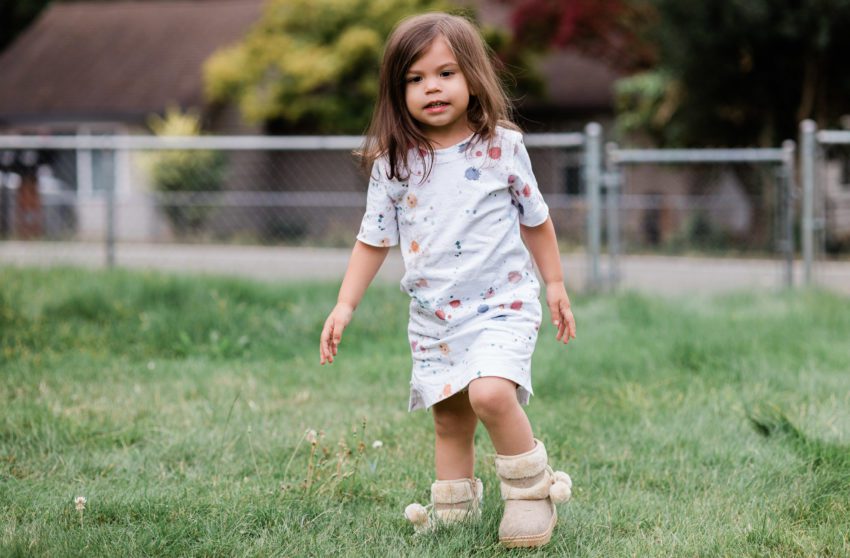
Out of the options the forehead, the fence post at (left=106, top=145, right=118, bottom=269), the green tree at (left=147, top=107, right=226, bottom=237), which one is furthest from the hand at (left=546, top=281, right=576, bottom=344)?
the green tree at (left=147, top=107, right=226, bottom=237)

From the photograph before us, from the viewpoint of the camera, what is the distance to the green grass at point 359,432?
2.81 m

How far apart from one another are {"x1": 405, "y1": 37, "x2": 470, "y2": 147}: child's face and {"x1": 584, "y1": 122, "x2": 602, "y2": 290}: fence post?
17.9ft

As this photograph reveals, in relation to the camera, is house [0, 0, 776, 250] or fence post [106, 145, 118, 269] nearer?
fence post [106, 145, 118, 269]

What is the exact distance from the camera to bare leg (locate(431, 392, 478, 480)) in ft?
9.67

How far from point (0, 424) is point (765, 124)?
13.4 metres

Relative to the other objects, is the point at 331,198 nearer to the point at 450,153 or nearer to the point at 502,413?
the point at 450,153

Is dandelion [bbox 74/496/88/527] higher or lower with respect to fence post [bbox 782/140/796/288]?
lower

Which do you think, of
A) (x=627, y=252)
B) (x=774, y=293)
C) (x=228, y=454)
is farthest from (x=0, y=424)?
(x=627, y=252)

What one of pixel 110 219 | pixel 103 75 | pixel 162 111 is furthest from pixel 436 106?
pixel 103 75

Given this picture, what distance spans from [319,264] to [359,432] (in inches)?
268

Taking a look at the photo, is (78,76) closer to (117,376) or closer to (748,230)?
(748,230)

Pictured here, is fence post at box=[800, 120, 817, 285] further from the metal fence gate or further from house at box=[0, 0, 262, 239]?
house at box=[0, 0, 262, 239]

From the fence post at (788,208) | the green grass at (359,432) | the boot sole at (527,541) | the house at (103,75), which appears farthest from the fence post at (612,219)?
the house at (103,75)

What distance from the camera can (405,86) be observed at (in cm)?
284
